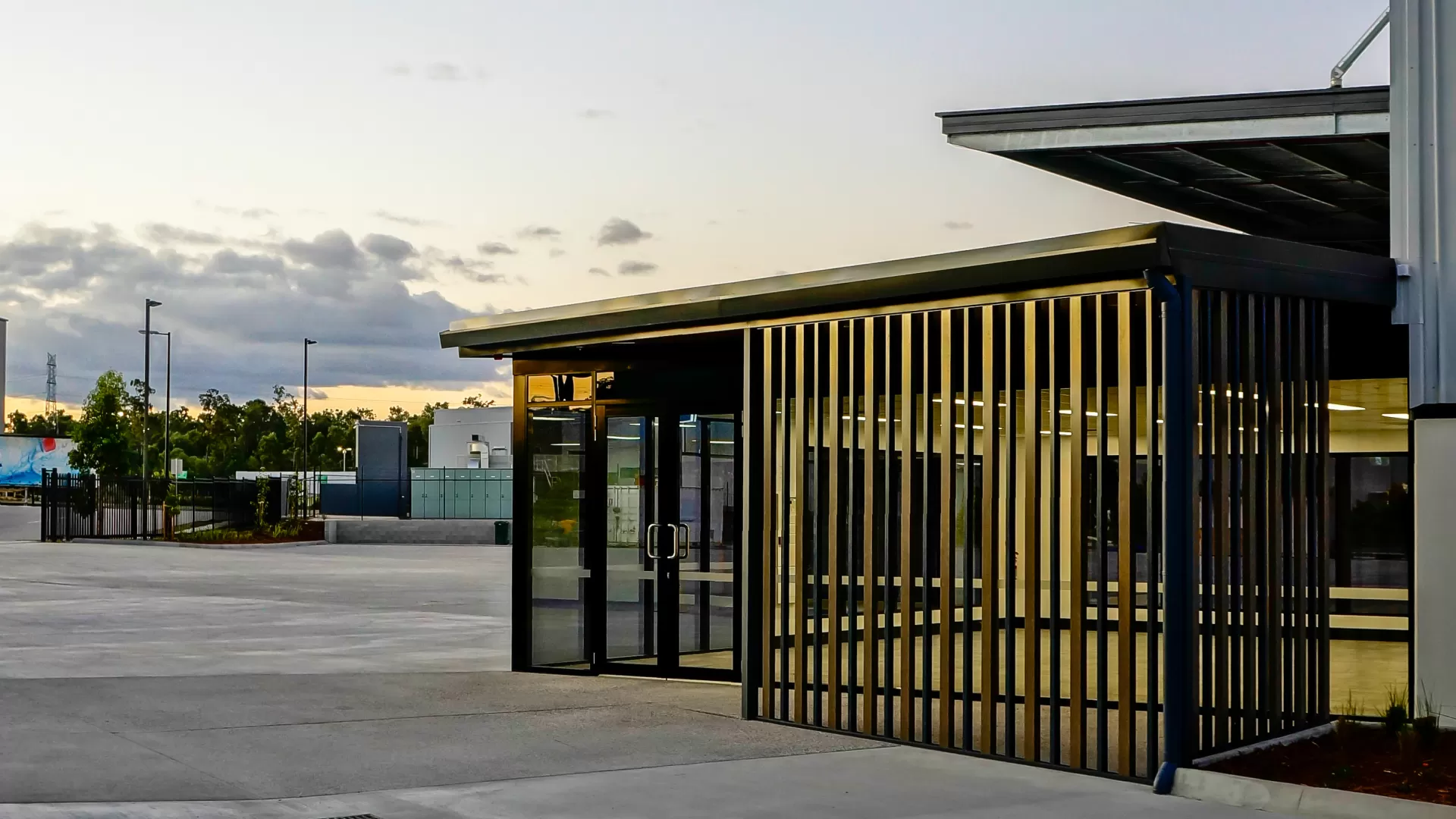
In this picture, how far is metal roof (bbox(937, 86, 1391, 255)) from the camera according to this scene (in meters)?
11.6

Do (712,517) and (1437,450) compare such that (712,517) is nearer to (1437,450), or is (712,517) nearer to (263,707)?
(263,707)

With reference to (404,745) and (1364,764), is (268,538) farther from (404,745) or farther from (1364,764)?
(1364,764)

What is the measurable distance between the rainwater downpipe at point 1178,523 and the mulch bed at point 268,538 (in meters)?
39.4

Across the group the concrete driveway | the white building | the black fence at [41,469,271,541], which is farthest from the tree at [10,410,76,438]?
the concrete driveway

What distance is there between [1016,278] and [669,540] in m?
5.13

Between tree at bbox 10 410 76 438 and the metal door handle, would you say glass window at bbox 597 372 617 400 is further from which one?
tree at bbox 10 410 76 438

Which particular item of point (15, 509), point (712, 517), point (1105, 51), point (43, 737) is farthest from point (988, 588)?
point (15, 509)

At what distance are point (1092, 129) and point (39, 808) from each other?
9243mm

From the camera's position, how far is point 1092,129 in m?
12.5

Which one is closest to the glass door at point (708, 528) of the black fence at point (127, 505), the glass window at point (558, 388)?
the glass window at point (558, 388)

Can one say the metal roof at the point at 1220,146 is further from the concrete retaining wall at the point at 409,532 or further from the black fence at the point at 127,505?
the black fence at the point at 127,505

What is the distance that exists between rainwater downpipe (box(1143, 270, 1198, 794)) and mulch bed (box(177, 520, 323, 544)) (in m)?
39.4

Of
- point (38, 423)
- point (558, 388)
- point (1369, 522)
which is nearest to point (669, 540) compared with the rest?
point (558, 388)

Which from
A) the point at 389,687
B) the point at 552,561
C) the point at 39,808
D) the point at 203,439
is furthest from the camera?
the point at 203,439
